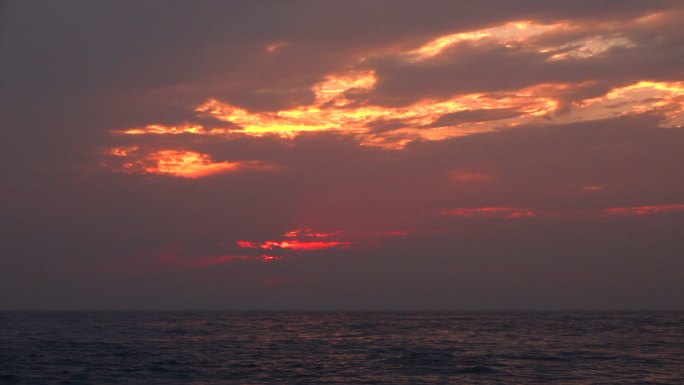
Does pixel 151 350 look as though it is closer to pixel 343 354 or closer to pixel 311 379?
pixel 343 354

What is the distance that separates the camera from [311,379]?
122 ft

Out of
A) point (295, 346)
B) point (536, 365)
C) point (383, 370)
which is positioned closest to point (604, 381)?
point (536, 365)

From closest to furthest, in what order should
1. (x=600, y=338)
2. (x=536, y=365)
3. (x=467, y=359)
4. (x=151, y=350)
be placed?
1. (x=536, y=365)
2. (x=467, y=359)
3. (x=151, y=350)
4. (x=600, y=338)

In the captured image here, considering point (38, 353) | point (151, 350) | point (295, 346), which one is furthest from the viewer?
point (295, 346)

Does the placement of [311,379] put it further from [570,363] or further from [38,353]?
[38,353]

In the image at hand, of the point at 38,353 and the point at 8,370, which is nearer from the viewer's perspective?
the point at 8,370

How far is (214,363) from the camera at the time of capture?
44594 mm

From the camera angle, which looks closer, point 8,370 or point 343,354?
point 8,370

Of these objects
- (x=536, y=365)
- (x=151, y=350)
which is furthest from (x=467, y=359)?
(x=151, y=350)

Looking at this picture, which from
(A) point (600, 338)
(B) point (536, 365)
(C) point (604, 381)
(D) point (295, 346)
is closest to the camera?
(C) point (604, 381)

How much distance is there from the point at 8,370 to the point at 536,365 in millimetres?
30264

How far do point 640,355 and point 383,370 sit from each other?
19891mm

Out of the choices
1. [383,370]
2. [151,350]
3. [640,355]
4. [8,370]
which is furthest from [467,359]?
[8,370]

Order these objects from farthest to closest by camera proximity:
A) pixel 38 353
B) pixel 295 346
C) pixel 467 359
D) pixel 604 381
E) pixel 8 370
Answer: pixel 295 346
pixel 38 353
pixel 467 359
pixel 8 370
pixel 604 381
